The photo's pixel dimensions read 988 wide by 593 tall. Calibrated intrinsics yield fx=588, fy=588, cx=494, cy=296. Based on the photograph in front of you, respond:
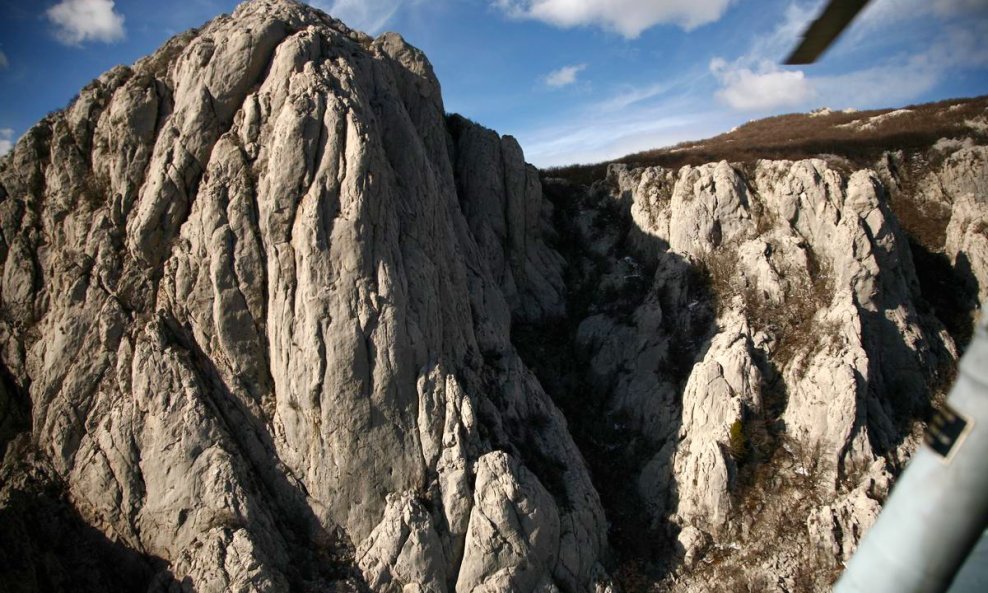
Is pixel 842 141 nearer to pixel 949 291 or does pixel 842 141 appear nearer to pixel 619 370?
pixel 949 291

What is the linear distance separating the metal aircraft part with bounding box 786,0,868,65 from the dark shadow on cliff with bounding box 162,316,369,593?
694 inches

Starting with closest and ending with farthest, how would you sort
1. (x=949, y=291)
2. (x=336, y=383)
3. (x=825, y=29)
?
(x=825, y=29), (x=336, y=383), (x=949, y=291)

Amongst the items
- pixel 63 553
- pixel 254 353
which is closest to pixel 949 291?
pixel 254 353

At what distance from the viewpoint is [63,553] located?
16.9m

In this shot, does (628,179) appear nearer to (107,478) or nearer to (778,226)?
(778,226)

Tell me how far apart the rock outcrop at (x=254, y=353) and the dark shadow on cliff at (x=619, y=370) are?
2288 millimetres

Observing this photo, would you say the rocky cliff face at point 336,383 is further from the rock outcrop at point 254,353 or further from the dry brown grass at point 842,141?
the dry brown grass at point 842,141

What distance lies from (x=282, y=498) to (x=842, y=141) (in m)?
37.1

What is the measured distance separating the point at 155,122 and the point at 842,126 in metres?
42.0

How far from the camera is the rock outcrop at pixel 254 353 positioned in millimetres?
17438

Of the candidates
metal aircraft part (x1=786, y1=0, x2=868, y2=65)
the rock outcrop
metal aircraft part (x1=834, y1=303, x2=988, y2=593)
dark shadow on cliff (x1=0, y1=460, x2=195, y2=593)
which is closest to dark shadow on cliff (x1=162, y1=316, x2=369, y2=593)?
the rock outcrop

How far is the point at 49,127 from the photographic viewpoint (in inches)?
813

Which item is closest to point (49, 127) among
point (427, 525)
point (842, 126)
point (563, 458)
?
point (427, 525)

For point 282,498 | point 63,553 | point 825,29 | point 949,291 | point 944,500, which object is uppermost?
point 825,29
